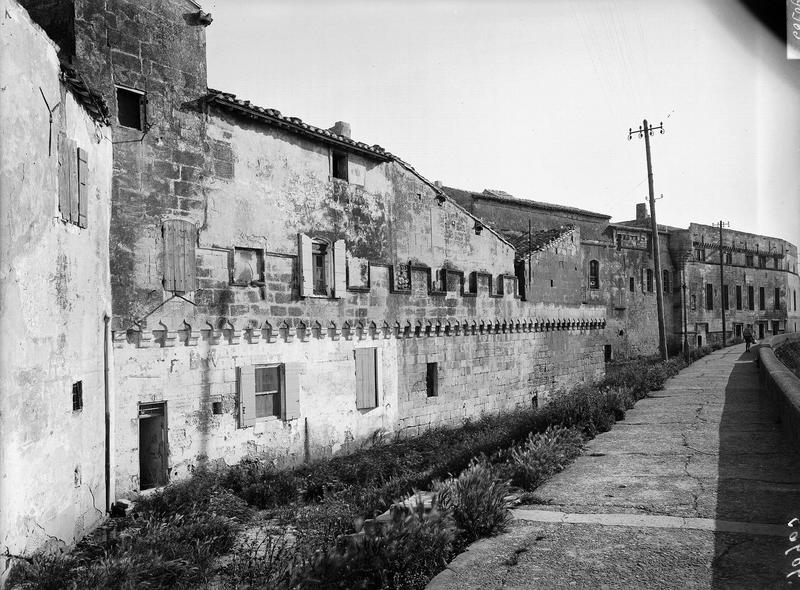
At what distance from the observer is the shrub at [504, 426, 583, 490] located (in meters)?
7.34

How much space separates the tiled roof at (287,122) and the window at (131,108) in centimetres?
128

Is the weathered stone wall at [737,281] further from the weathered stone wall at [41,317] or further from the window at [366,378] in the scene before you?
the weathered stone wall at [41,317]

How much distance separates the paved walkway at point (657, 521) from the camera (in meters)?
4.67

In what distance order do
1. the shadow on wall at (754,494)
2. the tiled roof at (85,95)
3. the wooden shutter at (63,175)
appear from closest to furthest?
the shadow on wall at (754,494)
the wooden shutter at (63,175)
the tiled roof at (85,95)

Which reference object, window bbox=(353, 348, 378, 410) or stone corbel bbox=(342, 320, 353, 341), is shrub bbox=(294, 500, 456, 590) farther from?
window bbox=(353, 348, 378, 410)

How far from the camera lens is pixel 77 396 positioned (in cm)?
828

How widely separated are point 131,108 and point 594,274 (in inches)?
1192

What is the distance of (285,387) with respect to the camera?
12.7 metres

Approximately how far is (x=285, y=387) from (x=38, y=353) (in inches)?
242

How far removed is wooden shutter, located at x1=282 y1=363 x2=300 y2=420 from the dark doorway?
2.66m


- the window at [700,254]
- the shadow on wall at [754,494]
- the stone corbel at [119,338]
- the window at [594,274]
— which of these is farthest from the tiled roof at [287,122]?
the window at [700,254]

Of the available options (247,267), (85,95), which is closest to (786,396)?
(247,267)

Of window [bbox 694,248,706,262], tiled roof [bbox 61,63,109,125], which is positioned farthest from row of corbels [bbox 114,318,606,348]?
window [bbox 694,248,706,262]

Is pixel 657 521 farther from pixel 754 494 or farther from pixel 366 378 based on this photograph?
pixel 366 378
